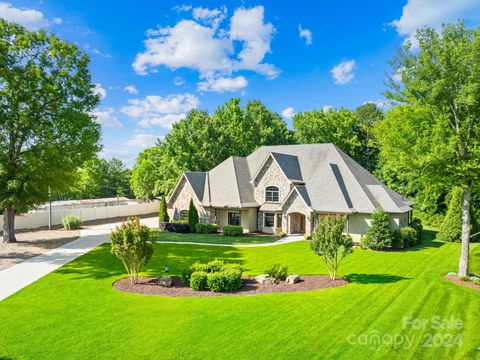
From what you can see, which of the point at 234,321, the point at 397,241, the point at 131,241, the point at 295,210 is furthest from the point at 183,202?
the point at 234,321

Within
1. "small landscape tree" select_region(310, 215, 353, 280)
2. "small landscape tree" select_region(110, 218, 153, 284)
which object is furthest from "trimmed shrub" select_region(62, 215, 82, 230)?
"small landscape tree" select_region(310, 215, 353, 280)

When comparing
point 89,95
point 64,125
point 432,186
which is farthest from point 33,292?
point 432,186

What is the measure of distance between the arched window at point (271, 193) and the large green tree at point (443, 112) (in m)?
16.9

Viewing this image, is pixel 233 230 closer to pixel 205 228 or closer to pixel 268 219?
pixel 205 228

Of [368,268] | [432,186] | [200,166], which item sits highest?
[200,166]

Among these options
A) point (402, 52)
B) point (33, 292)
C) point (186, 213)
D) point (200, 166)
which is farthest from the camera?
point (200, 166)

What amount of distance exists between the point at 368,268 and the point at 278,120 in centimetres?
4150

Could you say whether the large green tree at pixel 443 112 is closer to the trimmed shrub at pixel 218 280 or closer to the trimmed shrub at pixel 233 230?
the trimmed shrub at pixel 218 280

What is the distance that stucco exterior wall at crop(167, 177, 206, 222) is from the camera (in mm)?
36331

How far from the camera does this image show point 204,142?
4609 centimetres

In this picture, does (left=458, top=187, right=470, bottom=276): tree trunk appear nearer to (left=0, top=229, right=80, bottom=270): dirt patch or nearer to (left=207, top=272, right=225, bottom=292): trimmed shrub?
(left=207, top=272, right=225, bottom=292): trimmed shrub

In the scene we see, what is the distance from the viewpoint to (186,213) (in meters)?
38.0

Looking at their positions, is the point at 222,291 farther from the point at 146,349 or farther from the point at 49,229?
the point at 49,229

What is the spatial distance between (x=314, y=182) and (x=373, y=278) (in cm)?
1623
